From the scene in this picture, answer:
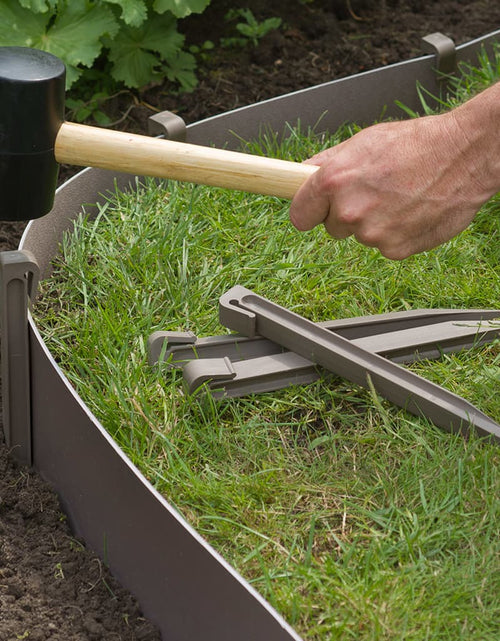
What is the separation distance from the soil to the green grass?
10.0 inches

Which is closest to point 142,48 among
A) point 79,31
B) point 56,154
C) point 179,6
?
point 179,6

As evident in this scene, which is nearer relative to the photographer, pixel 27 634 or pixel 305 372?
pixel 27 634

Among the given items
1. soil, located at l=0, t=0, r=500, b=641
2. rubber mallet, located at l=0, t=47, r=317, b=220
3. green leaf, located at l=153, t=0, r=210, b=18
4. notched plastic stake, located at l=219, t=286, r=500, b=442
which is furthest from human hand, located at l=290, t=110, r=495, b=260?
green leaf, located at l=153, t=0, r=210, b=18

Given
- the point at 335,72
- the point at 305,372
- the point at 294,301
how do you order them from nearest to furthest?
the point at 305,372, the point at 294,301, the point at 335,72

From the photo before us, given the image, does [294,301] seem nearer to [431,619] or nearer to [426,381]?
[426,381]

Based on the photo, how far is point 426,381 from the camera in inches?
92.2

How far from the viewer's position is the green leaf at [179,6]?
3516 millimetres

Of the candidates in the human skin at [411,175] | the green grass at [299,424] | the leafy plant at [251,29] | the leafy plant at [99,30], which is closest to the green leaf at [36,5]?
the leafy plant at [99,30]

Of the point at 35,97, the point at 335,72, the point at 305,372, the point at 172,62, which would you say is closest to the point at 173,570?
the point at 305,372

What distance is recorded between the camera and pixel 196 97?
383 cm

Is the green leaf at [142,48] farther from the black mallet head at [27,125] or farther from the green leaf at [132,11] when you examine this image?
the black mallet head at [27,125]

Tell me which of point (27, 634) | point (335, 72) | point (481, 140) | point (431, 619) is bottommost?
point (27, 634)

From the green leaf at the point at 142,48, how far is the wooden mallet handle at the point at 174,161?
1.54 m

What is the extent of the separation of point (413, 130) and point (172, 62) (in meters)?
1.94
